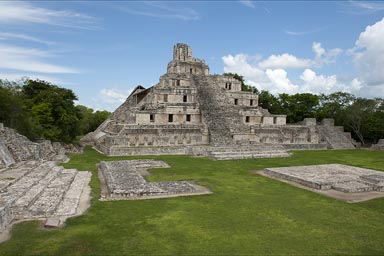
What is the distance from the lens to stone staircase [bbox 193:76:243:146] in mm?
23842

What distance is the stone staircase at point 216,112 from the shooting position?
23842 mm

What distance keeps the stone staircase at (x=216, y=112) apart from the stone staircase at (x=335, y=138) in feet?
32.8

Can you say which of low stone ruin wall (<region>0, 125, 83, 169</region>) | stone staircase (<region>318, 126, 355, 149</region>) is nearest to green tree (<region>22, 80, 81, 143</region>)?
low stone ruin wall (<region>0, 125, 83, 169</region>)

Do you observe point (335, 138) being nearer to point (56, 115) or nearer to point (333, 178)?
point (333, 178)

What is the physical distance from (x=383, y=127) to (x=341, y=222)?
28.6m

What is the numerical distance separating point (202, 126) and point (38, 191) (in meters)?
16.5

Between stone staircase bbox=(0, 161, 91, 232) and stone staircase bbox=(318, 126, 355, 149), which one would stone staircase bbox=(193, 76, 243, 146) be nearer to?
stone staircase bbox=(318, 126, 355, 149)

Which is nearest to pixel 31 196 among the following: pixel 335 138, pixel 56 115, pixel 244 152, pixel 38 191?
pixel 38 191

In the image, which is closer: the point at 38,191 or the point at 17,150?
the point at 38,191

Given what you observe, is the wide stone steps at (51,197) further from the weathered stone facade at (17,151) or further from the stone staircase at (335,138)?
the stone staircase at (335,138)

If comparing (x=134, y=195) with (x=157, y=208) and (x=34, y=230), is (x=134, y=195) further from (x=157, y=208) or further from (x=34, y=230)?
(x=34, y=230)

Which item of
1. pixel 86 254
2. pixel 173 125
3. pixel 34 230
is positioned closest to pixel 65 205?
pixel 34 230

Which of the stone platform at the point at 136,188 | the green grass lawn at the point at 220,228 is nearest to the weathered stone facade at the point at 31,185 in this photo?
the green grass lawn at the point at 220,228

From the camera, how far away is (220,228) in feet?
23.7
